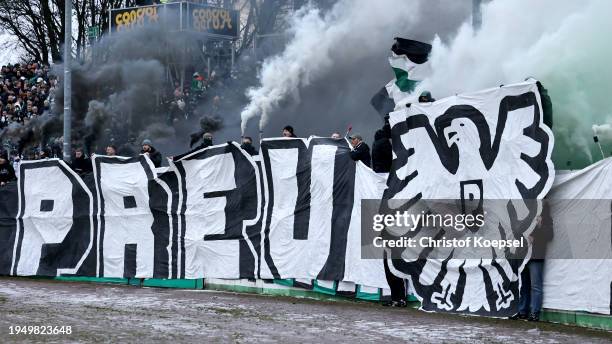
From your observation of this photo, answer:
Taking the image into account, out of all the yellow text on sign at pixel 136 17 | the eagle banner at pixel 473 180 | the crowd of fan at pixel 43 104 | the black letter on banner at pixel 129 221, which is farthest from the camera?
the yellow text on sign at pixel 136 17

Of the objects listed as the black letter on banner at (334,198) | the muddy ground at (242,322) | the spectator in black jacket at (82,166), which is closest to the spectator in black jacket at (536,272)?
the muddy ground at (242,322)

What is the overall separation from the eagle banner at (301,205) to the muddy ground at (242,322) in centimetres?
52

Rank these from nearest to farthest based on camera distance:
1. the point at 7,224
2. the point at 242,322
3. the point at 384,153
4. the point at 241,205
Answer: the point at 242,322 < the point at 384,153 < the point at 241,205 < the point at 7,224

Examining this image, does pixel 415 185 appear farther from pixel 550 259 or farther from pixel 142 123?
pixel 142 123

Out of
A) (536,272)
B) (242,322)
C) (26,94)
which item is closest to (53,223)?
(242,322)

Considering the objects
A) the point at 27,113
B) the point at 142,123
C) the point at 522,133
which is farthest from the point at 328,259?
the point at 27,113

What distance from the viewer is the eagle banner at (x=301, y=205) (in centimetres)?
1190

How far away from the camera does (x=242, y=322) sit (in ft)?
36.9

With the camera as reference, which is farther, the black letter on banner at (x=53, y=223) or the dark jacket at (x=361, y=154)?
the black letter on banner at (x=53, y=223)

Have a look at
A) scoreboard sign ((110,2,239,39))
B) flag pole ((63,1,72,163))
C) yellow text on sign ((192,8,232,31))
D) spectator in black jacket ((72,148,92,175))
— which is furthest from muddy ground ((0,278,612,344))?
yellow text on sign ((192,8,232,31))

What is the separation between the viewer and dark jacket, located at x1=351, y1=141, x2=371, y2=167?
44.9 ft

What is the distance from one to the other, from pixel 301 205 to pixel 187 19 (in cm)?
1729

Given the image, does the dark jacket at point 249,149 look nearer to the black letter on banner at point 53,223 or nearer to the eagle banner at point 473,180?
the eagle banner at point 473,180

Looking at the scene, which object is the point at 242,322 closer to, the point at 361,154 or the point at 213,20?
the point at 361,154
